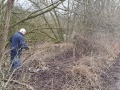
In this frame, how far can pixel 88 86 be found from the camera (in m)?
7.96

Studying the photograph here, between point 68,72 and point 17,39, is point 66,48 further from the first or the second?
point 68,72

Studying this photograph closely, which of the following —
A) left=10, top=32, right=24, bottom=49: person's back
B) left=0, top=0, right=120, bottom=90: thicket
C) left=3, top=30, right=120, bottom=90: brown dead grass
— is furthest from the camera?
left=10, top=32, right=24, bottom=49: person's back

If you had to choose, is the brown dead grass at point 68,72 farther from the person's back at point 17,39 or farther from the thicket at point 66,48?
the person's back at point 17,39

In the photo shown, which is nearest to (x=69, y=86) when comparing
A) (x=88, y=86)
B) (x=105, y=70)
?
(x=88, y=86)

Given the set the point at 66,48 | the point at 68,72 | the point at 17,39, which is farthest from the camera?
the point at 66,48

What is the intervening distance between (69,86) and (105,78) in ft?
7.02

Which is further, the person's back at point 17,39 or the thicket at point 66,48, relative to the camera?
the person's back at point 17,39

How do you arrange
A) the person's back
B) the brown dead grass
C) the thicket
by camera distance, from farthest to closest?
the person's back
the thicket
the brown dead grass

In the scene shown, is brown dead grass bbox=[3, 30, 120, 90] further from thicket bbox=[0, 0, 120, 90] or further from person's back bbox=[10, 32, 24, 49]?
person's back bbox=[10, 32, 24, 49]

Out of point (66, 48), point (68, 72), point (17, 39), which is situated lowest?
point (68, 72)

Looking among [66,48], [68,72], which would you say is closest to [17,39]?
[68,72]

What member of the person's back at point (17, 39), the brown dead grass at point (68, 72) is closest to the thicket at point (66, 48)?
the brown dead grass at point (68, 72)

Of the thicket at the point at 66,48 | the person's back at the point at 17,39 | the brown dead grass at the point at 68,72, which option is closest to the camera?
the brown dead grass at the point at 68,72

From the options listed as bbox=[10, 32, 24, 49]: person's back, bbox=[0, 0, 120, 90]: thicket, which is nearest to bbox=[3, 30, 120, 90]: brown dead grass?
bbox=[0, 0, 120, 90]: thicket
